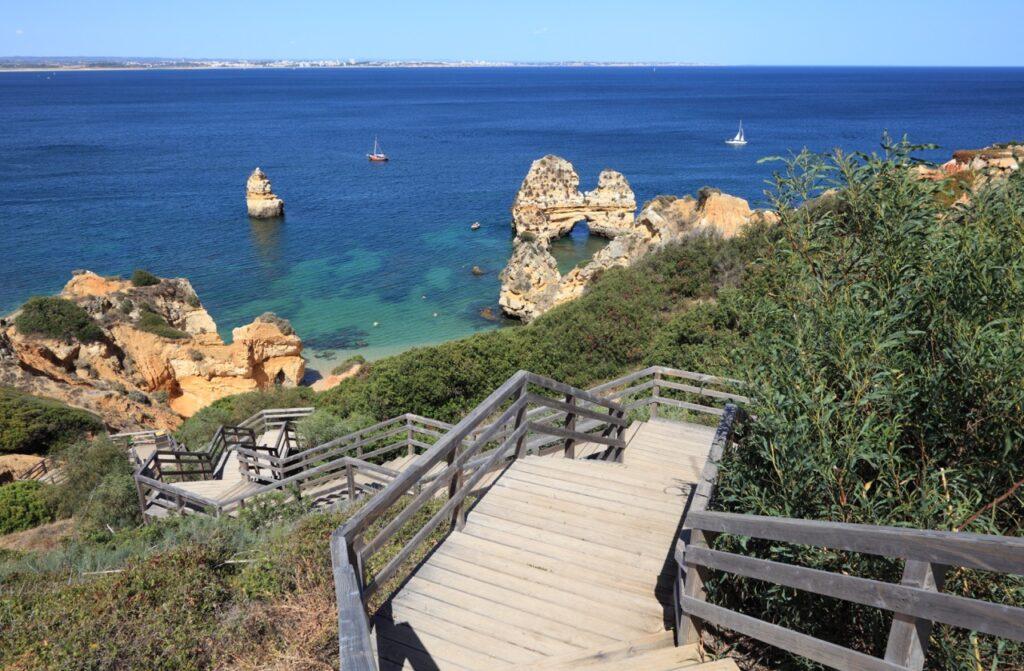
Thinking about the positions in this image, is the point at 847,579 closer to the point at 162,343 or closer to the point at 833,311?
the point at 833,311

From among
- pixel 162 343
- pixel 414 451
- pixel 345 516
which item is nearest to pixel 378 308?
pixel 162 343

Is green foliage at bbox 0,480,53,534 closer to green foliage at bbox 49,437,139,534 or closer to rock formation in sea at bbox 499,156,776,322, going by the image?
green foliage at bbox 49,437,139,534

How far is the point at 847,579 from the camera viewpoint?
3.12 metres

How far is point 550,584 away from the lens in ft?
16.2

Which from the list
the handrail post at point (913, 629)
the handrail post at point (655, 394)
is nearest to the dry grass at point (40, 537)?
the handrail post at point (655, 394)

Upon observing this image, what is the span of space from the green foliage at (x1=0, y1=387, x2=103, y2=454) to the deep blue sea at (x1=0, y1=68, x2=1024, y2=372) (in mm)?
14365

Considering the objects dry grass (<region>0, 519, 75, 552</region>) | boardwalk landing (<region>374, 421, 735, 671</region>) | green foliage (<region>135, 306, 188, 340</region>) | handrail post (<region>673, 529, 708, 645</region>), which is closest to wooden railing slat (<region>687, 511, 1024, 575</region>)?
handrail post (<region>673, 529, 708, 645</region>)

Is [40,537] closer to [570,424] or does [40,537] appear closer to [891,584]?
[570,424]

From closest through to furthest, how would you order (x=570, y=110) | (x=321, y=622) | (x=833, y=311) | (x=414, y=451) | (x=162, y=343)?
(x=833, y=311), (x=321, y=622), (x=414, y=451), (x=162, y=343), (x=570, y=110)

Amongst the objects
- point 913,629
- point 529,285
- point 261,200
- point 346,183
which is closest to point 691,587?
point 913,629

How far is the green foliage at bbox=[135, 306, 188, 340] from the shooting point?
→ 2805cm

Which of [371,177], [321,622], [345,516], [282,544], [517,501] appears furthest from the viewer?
[371,177]

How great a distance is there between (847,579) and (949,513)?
90 cm

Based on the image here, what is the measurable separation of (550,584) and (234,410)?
65.8 feet
